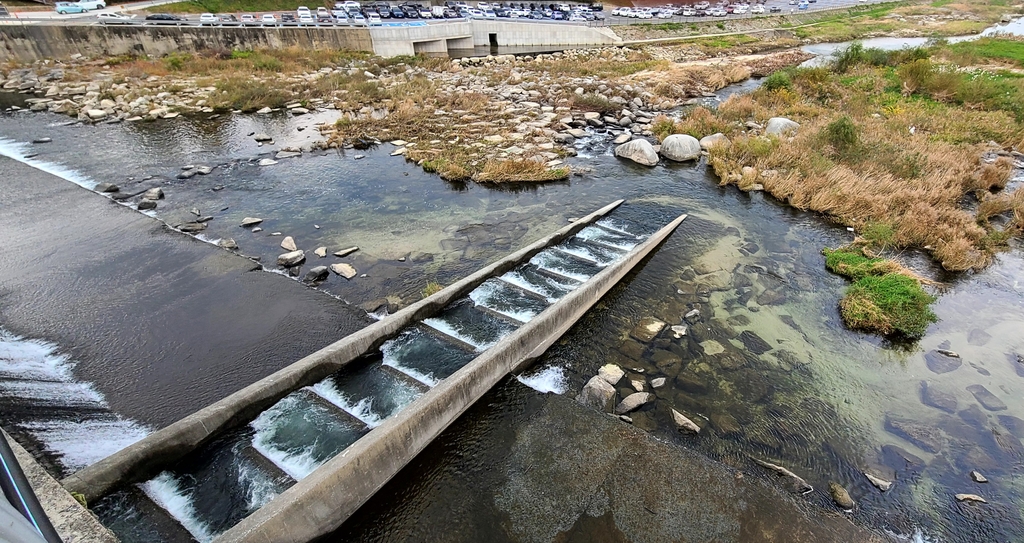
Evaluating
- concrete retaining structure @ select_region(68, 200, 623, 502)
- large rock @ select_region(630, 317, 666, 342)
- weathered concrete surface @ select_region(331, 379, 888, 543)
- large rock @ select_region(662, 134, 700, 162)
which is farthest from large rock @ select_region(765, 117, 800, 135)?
weathered concrete surface @ select_region(331, 379, 888, 543)

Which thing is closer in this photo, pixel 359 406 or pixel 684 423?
pixel 359 406

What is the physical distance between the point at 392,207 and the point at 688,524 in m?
12.4

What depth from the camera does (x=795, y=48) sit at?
49.2 metres

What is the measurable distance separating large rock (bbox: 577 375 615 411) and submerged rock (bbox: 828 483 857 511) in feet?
11.5

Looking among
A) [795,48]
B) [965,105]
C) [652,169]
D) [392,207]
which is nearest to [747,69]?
[965,105]

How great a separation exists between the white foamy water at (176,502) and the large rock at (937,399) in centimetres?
1226

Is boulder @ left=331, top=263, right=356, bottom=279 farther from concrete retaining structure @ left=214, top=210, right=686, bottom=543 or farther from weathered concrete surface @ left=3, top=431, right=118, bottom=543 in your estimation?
weathered concrete surface @ left=3, top=431, right=118, bottom=543

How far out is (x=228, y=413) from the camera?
282 inches

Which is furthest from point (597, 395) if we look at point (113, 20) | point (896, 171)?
point (113, 20)

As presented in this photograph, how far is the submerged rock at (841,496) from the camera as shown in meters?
6.87

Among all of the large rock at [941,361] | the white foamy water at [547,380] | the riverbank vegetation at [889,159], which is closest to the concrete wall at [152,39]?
the riverbank vegetation at [889,159]

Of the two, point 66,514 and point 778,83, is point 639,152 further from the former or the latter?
point 66,514

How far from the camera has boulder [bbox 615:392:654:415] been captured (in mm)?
8241

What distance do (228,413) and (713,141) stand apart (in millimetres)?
20126
